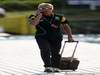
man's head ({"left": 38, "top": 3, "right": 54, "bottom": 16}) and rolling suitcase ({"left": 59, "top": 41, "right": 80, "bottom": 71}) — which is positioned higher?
man's head ({"left": 38, "top": 3, "right": 54, "bottom": 16})

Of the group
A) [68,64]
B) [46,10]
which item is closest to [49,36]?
[46,10]

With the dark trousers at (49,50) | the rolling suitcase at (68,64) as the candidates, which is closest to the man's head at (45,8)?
the dark trousers at (49,50)

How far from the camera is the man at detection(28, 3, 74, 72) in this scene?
9.54 m

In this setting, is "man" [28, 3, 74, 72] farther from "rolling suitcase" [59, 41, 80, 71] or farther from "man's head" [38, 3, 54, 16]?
"rolling suitcase" [59, 41, 80, 71]

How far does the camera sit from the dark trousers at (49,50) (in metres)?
9.59

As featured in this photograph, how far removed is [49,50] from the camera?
9.64 meters

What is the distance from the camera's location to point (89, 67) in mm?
10945

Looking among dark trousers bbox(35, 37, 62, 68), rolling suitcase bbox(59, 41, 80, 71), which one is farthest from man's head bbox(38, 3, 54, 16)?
rolling suitcase bbox(59, 41, 80, 71)

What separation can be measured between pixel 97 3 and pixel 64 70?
33.3 metres

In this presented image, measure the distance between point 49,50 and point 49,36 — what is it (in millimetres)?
247

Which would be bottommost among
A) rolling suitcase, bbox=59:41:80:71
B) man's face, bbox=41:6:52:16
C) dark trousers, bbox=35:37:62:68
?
rolling suitcase, bbox=59:41:80:71

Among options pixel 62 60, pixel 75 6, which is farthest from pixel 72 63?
pixel 75 6

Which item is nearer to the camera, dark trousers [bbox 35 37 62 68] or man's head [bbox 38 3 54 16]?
man's head [bbox 38 3 54 16]

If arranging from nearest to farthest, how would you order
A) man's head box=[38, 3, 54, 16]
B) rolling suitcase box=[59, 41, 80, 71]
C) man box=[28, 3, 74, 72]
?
1. man's head box=[38, 3, 54, 16]
2. man box=[28, 3, 74, 72]
3. rolling suitcase box=[59, 41, 80, 71]
